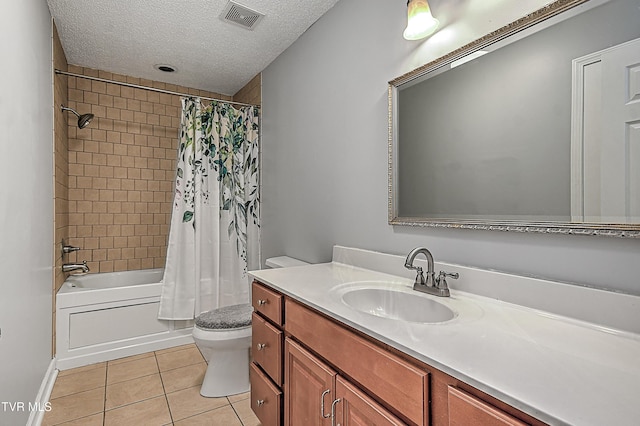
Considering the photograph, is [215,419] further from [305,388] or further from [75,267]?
[75,267]

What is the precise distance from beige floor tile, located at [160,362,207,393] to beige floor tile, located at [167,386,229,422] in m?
0.08

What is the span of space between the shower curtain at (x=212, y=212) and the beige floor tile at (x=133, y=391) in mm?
591

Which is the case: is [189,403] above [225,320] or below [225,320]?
below

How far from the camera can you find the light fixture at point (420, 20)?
1354 mm

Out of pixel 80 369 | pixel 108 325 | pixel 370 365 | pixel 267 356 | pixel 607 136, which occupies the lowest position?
pixel 80 369

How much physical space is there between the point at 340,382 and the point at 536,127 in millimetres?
1057

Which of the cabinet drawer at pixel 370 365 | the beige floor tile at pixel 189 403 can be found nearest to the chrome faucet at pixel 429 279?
the cabinet drawer at pixel 370 365

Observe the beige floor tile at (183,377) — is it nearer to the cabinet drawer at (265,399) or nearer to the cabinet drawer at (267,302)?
the cabinet drawer at (265,399)

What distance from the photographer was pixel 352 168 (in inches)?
76.9

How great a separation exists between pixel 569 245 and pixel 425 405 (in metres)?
0.68

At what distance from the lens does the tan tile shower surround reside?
3.02 metres

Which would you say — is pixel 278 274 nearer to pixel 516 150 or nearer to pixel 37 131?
pixel 516 150

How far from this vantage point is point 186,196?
2781 mm

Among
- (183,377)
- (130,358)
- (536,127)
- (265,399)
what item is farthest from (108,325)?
(536,127)
